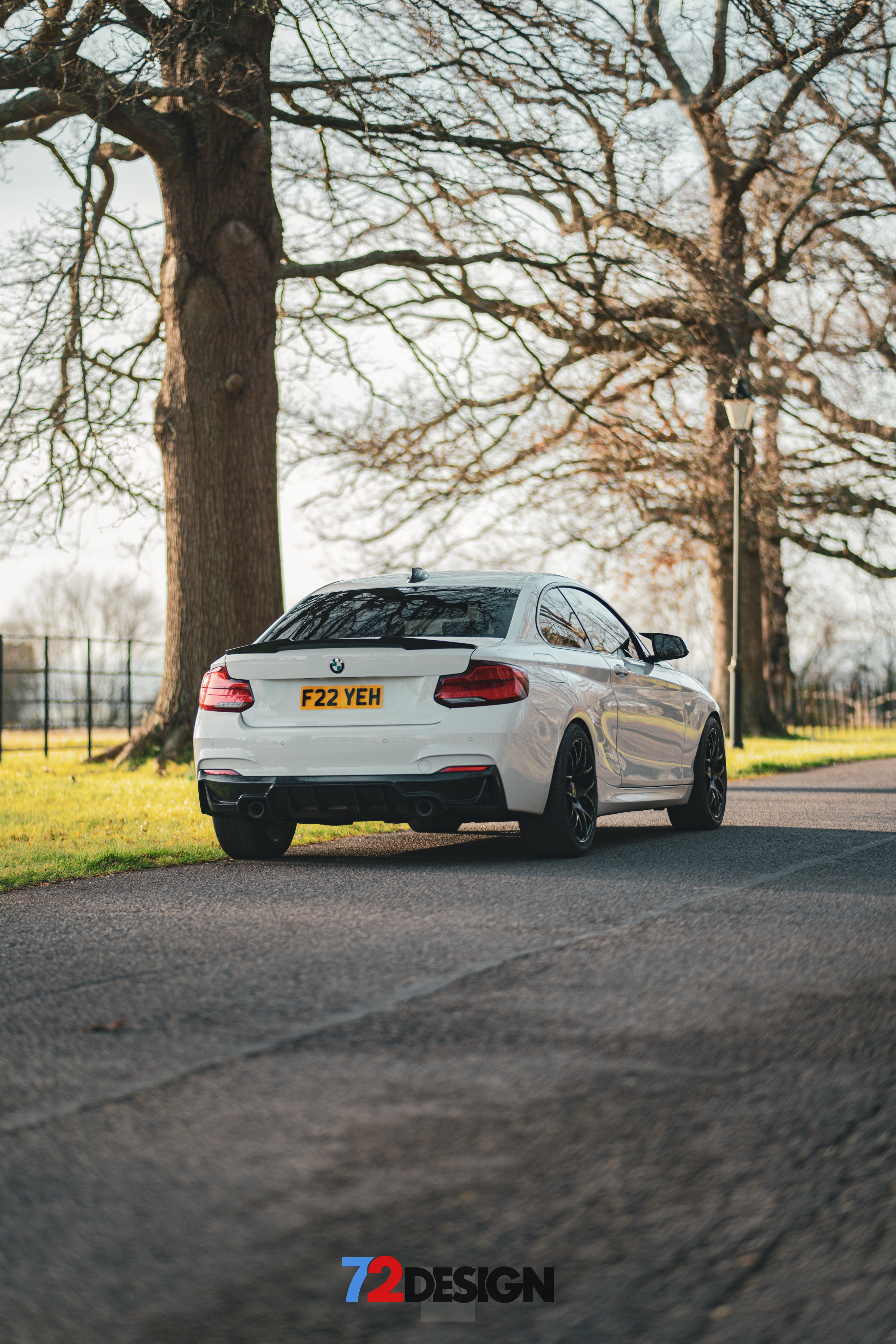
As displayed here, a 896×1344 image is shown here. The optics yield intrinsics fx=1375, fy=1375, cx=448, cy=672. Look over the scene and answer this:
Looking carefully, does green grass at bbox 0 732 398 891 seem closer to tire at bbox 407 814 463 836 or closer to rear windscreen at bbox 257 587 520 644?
Result: tire at bbox 407 814 463 836

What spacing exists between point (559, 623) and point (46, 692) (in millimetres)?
14729

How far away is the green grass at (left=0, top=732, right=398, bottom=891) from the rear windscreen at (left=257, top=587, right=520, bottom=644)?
144cm

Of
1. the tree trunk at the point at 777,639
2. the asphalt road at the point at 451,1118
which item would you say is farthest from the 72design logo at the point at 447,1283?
the tree trunk at the point at 777,639

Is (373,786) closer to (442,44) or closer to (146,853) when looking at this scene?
(146,853)

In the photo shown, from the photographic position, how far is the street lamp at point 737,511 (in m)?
19.7

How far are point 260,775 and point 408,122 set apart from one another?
873 centimetres

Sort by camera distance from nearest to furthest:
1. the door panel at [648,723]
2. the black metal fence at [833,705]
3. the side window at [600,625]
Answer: the door panel at [648,723]
the side window at [600,625]
the black metal fence at [833,705]

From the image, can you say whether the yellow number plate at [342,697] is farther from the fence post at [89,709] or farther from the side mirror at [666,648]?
the fence post at [89,709]

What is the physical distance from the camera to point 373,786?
716 cm

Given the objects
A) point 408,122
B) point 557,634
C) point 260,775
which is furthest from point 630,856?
point 408,122

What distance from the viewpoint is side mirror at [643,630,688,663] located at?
9.40 meters

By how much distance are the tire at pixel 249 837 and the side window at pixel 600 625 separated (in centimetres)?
224

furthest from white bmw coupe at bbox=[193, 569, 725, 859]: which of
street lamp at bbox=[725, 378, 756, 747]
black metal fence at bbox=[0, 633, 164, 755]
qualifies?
black metal fence at bbox=[0, 633, 164, 755]

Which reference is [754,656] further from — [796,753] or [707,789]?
[707,789]
